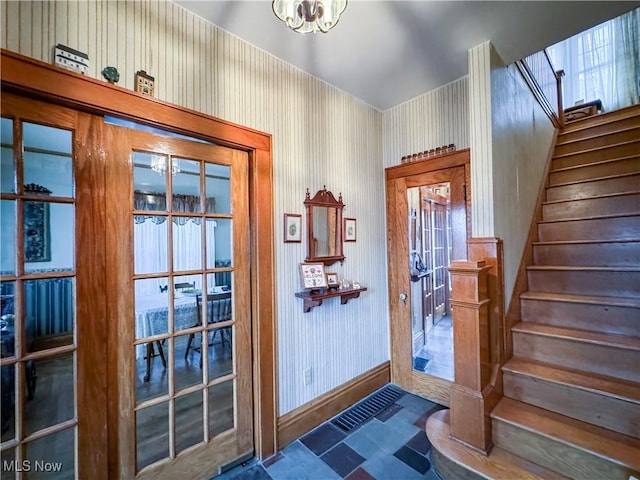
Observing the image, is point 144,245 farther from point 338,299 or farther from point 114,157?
point 338,299

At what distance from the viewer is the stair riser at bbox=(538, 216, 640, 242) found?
229 centimetres

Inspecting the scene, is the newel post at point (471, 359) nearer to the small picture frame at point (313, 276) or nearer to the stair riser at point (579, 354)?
the stair riser at point (579, 354)

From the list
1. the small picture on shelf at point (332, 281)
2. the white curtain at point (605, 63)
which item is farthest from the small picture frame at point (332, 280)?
the white curtain at point (605, 63)

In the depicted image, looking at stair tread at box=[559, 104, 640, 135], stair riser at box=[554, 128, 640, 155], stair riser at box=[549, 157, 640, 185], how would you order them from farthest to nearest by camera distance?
stair tread at box=[559, 104, 640, 135]
stair riser at box=[554, 128, 640, 155]
stair riser at box=[549, 157, 640, 185]

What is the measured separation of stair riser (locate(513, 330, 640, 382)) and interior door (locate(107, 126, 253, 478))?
1939 mm

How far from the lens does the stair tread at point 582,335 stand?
1652 mm

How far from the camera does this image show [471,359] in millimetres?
1663

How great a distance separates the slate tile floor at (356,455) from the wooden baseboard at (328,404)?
59mm

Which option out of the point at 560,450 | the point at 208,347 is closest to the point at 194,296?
the point at 208,347

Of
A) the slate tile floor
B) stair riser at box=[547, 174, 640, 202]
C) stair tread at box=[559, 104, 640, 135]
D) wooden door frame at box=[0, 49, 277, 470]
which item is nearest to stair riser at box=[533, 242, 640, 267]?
stair riser at box=[547, 174, 640, 202]

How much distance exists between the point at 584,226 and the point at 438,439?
2278mm

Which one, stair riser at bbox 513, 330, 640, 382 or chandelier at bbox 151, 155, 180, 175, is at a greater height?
chandelier at bbox 151, 155, 180, 175

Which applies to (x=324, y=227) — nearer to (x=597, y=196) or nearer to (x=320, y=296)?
(x=320, y=296)

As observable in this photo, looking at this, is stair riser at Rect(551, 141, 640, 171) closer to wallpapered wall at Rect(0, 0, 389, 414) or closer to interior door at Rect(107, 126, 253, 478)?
wallpapered wall at Rect(0, 0, 389, 414)
